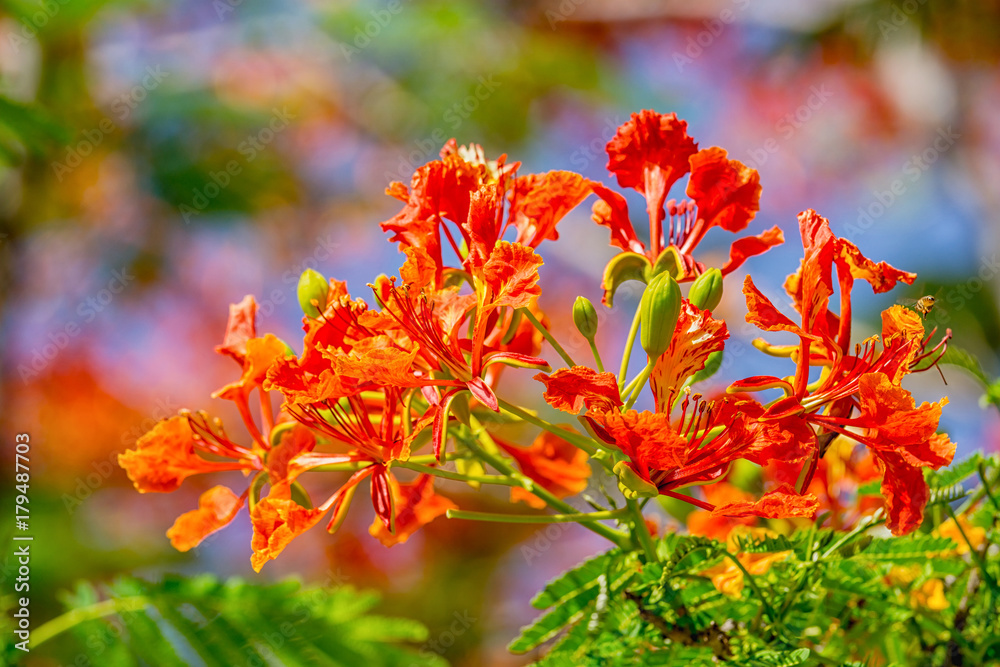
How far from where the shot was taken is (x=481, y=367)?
81 centimetres

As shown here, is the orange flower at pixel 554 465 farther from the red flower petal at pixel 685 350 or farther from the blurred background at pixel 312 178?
the blurred background at pixel 312 178

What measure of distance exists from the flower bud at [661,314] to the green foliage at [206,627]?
2.20ft

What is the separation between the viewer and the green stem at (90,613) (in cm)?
118

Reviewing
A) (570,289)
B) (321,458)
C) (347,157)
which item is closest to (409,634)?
(321,458)

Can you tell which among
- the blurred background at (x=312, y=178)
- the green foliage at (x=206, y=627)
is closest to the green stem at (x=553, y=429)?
the green foliage at (x=206, y=627)

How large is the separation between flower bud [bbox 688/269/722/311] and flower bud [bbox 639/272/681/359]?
66 mm

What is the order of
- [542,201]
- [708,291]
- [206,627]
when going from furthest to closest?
[206,627], [542,201], [708,291]

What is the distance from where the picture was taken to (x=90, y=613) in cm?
121

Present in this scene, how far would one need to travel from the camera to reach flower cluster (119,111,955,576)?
72 cm

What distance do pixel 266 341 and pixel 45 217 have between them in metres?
2.76

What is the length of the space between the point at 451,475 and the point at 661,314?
0.84 feet

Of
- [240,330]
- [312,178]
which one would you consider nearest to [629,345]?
[240,330]

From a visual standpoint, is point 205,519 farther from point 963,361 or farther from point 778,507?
point 963,361

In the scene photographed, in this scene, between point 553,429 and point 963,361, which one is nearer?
point 553,429
